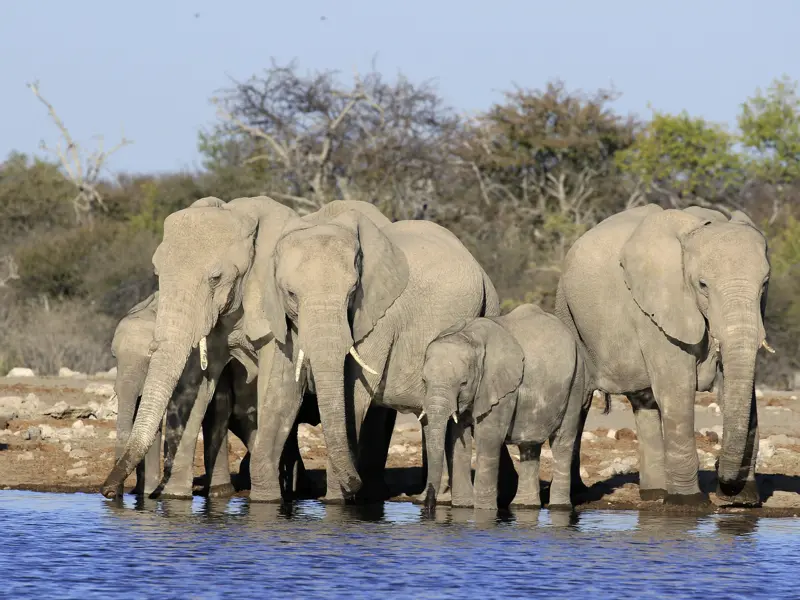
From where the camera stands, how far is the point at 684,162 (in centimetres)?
3569

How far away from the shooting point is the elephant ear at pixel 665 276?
1153 cm

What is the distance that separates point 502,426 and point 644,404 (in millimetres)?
1618

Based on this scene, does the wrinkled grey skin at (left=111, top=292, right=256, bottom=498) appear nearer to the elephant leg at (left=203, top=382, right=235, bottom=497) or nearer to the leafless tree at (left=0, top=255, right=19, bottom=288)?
the elephant leg at (left=203, top=382, right=235, bottom=497)

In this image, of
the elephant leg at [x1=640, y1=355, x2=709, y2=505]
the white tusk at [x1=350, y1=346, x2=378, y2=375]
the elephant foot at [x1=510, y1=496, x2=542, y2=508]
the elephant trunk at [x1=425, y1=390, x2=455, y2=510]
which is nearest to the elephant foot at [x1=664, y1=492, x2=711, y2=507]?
the elephant leg at [x1=640, y1=355, x2=709, y2=505]

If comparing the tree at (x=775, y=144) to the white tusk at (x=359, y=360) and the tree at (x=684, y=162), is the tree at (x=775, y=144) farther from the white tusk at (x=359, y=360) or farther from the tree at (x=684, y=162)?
the white tusk at (x=359, y=360)

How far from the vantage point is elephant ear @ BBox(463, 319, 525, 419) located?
11.3 m

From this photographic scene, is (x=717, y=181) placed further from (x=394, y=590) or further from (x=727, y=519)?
(x=394, y=590)

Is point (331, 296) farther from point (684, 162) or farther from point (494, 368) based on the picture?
point (684, 162)

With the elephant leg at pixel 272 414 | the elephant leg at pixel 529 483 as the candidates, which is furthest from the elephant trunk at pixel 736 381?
the elephant leg at pixel 272 414

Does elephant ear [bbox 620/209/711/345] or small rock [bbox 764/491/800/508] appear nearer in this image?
elephant ear [bbox 620/209/711/345]

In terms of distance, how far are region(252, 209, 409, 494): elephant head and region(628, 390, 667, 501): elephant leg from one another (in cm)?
208

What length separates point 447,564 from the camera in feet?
31.1

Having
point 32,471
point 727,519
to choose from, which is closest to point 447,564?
point 727,519

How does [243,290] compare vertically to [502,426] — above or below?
above
